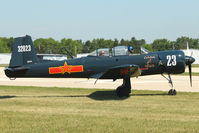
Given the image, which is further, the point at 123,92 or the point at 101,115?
the point at 123,92

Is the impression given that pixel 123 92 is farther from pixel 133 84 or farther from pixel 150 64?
pixel 133 84

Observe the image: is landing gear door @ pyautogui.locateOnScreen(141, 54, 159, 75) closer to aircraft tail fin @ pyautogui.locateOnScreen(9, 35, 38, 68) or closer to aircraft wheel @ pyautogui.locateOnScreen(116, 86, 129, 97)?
aircraft wheel @ pyautogui.locateOnScreen(116, 86, 129, 97)

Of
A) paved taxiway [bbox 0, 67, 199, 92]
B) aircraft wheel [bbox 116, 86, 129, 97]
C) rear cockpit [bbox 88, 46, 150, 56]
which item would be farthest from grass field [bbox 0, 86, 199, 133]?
paved taxiway [bbox 0, 67, 199, 92]

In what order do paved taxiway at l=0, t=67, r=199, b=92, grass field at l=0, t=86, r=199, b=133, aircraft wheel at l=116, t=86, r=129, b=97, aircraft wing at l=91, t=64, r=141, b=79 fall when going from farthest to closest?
paved taxiway at l=0, t=67, r=199, b=92 < aircraft wheel at l=116, t=86, r=129, b=97 < aircraft wing at l=91, t=64, r=141, b=79 < grass field at l=0, t=86, r=199, b=133

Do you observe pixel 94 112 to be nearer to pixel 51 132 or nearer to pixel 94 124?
pixel 94 124

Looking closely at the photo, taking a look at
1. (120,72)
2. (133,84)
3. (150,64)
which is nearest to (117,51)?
(120,72)

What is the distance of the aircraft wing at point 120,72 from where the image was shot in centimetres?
1262

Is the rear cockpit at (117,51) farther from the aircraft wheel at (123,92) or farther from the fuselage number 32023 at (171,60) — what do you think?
the aircraft wheel at (123,92)

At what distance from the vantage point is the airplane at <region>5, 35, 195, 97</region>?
1377cm

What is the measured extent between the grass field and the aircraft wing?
52.1 inches

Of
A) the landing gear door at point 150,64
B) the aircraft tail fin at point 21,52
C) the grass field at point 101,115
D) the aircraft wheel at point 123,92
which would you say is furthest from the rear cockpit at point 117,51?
the aircraft tail fin at point 21,52

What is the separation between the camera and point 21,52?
1394 centimetres

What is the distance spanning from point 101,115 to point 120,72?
14.4ft

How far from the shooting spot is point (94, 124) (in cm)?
824
